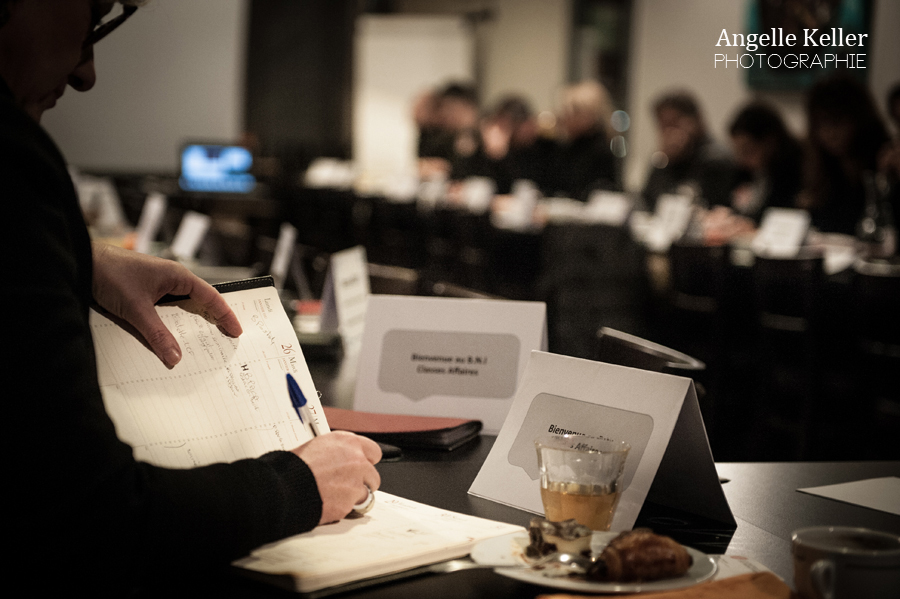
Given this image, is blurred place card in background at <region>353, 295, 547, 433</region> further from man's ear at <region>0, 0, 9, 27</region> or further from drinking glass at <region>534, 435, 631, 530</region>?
man's ear at <region>0, 0, 9, 27</region>

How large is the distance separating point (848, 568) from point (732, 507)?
371 mm

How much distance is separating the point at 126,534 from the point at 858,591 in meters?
0.61

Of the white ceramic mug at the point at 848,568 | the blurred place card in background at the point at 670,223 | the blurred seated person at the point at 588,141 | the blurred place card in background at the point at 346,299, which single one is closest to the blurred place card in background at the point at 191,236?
the blurred place card in background at the point at 346,299

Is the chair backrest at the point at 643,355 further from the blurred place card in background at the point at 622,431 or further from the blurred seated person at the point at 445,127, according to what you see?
the blurred seated person at the point at 445,127

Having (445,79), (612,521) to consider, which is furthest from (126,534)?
(445,79)

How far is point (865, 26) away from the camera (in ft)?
22.7

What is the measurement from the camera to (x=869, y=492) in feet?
4.03

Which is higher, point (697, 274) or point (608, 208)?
point (608, 208)

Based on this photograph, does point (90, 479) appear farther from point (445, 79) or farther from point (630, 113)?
point (445, 79)

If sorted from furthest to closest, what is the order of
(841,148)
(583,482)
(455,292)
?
(841,148) → (455,292) → (583,482)

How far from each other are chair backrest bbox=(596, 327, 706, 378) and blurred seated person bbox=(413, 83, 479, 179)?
6983 mm

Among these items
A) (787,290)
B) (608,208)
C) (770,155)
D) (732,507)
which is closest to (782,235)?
(787,290)

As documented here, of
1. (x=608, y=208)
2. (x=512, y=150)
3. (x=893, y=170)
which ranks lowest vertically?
(x=608, y=208)

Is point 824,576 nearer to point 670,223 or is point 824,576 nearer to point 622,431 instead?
point 622,431
